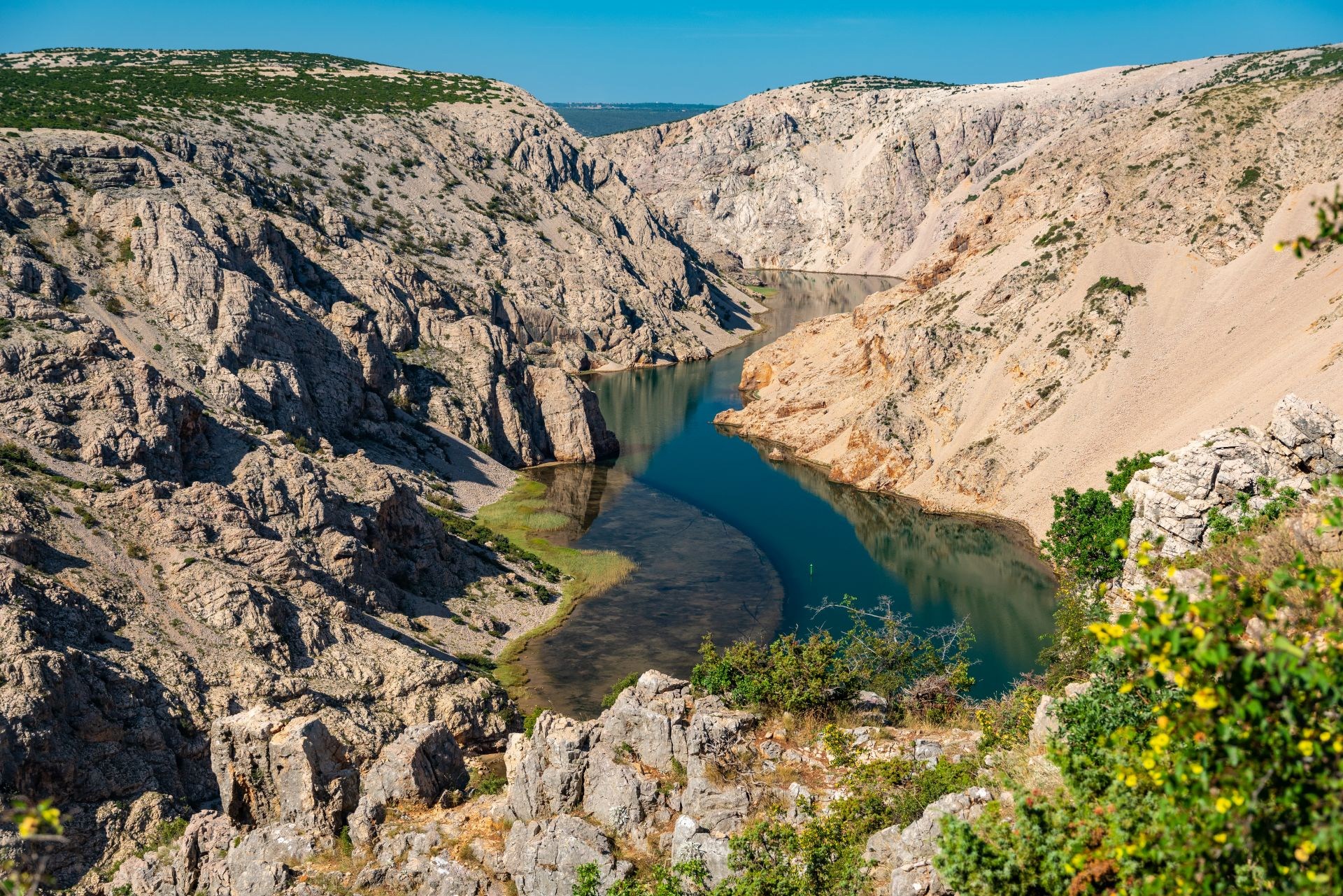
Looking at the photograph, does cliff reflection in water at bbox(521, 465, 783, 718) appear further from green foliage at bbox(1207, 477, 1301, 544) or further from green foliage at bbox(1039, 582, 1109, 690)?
green foliage at bbox(1207, 477, 1301, 544)

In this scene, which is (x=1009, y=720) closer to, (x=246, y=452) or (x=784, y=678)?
(x=784, y=678)

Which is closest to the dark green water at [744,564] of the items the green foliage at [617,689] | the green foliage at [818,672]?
the green foliage at [617,689]

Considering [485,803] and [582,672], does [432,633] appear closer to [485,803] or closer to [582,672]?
[582,672]

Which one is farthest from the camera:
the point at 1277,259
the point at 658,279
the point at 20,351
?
the point at 658,279

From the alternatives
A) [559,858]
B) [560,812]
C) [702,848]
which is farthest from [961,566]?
[702,848]

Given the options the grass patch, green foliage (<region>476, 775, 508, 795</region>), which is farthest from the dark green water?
green foliage (<region>476, 775, 508, 795</region>)

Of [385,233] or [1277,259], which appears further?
[385,233]

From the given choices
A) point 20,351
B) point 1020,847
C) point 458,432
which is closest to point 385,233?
point 458,432
